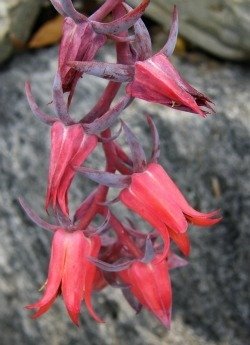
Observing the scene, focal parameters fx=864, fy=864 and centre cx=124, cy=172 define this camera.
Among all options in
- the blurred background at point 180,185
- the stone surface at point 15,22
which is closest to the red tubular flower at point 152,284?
the blurred background at point 180,185

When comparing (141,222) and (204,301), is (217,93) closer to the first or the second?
(141,222)

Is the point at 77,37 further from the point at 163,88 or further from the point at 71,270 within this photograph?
the point at 71,270

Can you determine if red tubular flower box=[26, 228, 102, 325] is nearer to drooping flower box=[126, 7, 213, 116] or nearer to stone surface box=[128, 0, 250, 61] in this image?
drooping flower box=[126, 7, 213, 116]

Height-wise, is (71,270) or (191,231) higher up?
(71,270)

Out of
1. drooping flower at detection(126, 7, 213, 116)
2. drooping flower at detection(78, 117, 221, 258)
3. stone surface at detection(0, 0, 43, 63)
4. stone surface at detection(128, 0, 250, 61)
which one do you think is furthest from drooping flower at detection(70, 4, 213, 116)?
stone surface at detection(0, 0, 43, 63)

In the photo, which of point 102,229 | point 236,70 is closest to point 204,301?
point 236,70

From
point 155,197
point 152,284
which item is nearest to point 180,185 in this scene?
point 152,284

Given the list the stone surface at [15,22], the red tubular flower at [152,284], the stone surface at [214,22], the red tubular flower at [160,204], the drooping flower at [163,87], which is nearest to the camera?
the drooping flower at [163,87]

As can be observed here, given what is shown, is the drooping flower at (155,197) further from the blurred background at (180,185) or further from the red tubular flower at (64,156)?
the blurred background at (180,185)
